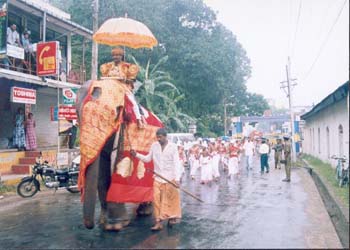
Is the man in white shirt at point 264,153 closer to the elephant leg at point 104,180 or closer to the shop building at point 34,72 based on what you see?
the shop building at point 34,72

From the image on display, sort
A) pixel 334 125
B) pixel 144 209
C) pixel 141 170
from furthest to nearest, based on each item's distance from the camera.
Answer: pixel 334 125, pixel 144 209, pixel 141 170

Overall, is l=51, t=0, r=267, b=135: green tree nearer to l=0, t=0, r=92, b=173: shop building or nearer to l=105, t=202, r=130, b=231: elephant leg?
l=0, t=0, r=92, b=173: shop building

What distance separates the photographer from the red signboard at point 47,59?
48.5 feet

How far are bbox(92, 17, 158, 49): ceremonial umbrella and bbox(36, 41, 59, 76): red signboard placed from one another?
7368mm

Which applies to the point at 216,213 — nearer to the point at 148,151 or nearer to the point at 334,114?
the point at 148,151

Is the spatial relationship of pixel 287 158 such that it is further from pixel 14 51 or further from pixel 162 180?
pixel 14 51

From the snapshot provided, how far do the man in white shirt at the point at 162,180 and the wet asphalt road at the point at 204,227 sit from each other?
0.22 metres

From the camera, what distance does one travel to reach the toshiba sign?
13.4 metres

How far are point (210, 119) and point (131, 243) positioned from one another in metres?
39.1

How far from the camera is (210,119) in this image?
145ft

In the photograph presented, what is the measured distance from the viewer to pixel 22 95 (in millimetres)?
13727

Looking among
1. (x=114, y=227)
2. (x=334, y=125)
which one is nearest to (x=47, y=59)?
(x=114, y=227)

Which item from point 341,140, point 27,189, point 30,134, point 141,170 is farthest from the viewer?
point 30,134

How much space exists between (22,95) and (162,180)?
9.02m
